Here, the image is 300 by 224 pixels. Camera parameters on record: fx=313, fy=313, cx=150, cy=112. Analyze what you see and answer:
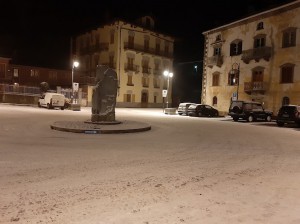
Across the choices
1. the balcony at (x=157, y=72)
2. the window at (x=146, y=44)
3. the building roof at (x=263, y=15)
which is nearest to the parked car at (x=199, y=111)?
the building roof at (x=263, y=15)

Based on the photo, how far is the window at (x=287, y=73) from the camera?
3038 cm

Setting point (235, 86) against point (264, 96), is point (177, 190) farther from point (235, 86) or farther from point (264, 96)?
point (235, 86)

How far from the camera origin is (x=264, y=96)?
33125 mm

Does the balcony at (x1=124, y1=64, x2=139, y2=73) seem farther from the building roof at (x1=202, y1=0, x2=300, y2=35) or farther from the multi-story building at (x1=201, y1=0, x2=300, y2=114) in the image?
the building roof at (x1=202, y1=0, x2=300, y2=35)

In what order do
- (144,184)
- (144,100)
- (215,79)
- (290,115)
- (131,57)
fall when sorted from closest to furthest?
(144,184), (290,115), (215,79), (131,57), (144,100)

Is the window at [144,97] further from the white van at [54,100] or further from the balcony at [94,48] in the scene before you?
the white van at [54,100]

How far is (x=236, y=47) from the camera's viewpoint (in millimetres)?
36906

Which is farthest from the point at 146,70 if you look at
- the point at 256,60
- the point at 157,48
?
the point at 256,60

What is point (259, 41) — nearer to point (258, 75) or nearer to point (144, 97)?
point (258, 75)

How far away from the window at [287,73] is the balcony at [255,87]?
6.53 ft

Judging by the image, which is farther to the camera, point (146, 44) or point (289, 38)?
point (146, 44)

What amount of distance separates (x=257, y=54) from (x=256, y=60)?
35.4 inches

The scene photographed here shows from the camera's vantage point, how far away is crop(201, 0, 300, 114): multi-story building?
3034 cm

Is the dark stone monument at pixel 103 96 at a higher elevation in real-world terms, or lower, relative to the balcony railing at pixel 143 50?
lower
